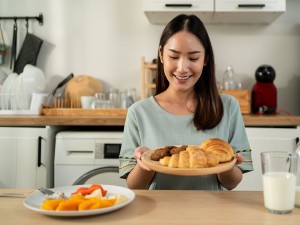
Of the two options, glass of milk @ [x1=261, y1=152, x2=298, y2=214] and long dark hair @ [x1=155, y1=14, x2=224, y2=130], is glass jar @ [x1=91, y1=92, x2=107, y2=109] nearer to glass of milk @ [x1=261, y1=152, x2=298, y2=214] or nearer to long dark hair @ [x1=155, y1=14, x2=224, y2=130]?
long dark hair @ [x1=155, y1=14, x2=224, y2=130]

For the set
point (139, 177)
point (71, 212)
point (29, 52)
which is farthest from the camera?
point (29, 52)

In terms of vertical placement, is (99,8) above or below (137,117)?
above

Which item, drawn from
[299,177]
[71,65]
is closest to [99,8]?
[71,65]

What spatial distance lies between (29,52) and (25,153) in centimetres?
101

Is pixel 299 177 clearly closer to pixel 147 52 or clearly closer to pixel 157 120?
pixel 157 120

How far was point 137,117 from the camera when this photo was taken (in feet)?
4.90

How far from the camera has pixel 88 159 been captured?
7.54 feet

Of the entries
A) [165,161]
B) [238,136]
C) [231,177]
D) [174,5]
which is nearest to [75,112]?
[174,5]

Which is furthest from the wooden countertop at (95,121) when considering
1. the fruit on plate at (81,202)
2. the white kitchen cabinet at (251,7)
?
the fruit on plate at (81,202)

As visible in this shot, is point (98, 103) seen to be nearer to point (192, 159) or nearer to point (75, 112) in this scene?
point (75, 112)

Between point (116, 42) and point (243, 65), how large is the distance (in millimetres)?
1009

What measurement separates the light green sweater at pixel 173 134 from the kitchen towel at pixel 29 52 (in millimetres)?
1774

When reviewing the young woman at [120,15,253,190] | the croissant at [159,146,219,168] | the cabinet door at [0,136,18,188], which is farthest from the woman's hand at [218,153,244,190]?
the cabinet door at [0,136,18,188]

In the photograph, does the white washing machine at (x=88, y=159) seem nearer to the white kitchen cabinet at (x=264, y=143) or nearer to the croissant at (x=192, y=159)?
the white kitchen cabinet at (x=264, y=143)
